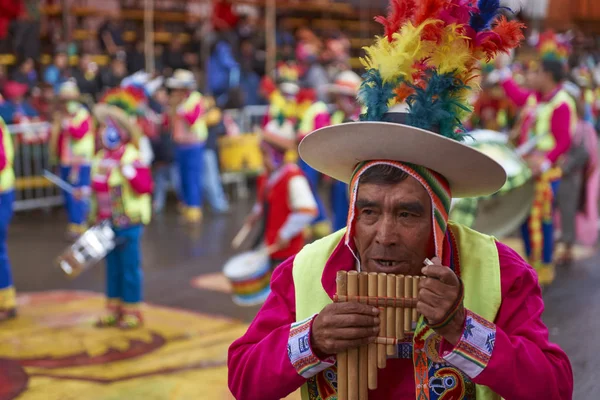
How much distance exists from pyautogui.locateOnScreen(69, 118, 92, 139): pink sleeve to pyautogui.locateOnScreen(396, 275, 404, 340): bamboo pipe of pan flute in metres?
8.07

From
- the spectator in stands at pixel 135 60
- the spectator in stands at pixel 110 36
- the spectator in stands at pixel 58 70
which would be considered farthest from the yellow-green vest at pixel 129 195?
the spectator in stands at pixel 110 36

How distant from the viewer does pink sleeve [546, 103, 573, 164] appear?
7.08m

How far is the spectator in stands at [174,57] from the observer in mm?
14711

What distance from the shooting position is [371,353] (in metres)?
2.23

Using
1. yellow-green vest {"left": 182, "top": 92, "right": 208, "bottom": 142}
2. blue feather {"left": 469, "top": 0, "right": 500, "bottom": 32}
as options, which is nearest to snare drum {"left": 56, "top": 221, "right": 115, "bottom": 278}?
blue feather {"left": 469, "top": 0, "right": 500, "bottom": 32}

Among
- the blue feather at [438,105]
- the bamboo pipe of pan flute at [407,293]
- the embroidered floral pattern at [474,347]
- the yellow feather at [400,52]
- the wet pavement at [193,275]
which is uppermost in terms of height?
the yellow feather at [400,52]

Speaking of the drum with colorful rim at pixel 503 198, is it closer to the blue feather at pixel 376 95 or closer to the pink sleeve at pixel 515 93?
the pink sleeve at pixel 515 93

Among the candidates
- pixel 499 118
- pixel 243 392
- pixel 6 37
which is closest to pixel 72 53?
pixel 6 37

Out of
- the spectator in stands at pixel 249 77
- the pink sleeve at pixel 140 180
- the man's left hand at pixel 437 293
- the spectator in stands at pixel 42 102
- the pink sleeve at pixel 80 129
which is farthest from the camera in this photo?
the spectator in stands at pixel 249 77

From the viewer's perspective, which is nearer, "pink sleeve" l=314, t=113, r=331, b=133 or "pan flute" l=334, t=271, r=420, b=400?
"pan flute" l=334, t=271, r=420, b=400

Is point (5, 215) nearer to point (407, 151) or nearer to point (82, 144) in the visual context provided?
point (82, 144)

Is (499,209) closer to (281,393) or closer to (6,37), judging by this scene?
(281,393)

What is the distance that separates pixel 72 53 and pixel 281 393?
12000 mm

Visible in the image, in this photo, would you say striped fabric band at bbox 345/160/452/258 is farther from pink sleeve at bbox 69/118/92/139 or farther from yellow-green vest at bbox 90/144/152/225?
pink sleeve at bbox 69/118/92/139
